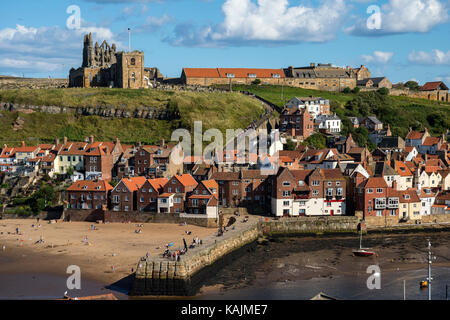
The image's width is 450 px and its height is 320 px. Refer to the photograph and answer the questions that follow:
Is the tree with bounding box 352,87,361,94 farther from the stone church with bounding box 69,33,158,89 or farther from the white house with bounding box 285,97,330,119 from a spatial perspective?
the stone church with bounding box 69,33,158,89

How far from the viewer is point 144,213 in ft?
208

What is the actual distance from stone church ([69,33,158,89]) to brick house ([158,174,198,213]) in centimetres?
4544

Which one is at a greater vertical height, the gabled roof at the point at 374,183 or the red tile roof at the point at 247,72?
the red tile roof at the point at 247,72

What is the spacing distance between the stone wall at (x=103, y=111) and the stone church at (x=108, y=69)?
10.3 meters

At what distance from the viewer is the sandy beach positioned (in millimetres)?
47031

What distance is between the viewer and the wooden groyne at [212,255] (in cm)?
4184

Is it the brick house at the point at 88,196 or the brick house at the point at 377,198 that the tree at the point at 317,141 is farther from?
the brick house at the point at 88,196

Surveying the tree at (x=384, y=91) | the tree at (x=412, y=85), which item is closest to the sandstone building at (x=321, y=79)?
the tree at (x=384, y=91)

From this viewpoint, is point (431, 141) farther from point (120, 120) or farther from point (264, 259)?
point (264, 259)

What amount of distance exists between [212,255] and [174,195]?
16.6 meters

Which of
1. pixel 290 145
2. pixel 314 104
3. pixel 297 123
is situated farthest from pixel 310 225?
pixel 314 104

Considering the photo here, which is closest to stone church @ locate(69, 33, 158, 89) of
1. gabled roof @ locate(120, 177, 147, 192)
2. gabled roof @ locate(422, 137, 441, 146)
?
Answer: gabled roof @ locate(120, 177, 147, 192)
